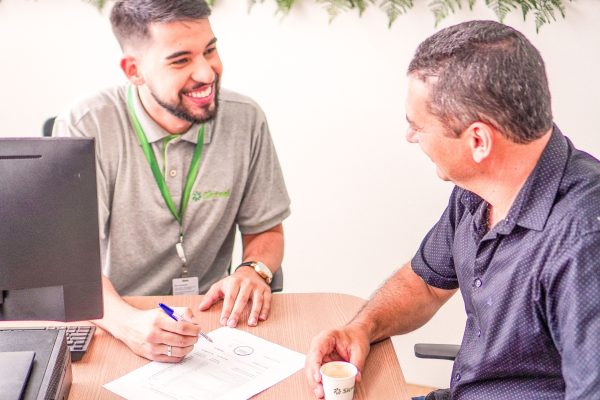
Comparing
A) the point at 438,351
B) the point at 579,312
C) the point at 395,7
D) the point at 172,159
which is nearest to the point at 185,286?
the point at 172,159

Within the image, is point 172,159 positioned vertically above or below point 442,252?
above

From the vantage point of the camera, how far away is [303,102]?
271 centimetres

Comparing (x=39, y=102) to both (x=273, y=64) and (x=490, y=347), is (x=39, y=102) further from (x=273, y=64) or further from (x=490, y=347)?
(x=490, y=347)

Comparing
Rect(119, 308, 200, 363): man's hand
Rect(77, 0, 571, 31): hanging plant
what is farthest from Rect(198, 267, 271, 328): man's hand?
Rect(77, 0, 571, 31): hanging plant

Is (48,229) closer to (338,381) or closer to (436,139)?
(338,381)

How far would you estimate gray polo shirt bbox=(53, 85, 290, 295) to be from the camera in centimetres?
195

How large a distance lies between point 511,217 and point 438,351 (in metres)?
0.47

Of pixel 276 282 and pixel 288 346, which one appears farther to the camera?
pixel 276 282

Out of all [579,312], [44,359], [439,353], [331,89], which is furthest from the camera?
[331,89]

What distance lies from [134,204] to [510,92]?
3.68 feet

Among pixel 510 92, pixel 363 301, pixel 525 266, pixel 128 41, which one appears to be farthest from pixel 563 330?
pixel 128 41

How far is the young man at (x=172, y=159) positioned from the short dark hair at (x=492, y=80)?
76cm

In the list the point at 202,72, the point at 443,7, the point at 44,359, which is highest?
the point at 443,7

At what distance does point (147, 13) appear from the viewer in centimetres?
191
